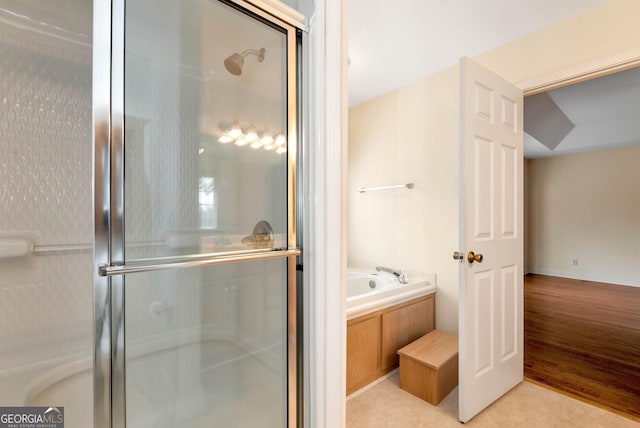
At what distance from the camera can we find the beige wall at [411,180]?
2543mm

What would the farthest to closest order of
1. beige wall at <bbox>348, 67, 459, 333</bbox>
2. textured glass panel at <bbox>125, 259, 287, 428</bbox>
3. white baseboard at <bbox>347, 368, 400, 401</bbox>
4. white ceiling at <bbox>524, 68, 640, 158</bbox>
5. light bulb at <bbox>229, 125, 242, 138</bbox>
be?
white ceiling at <bbox>524, 68, 640, 158</bbox>, beige wall at <bbox>348, 67, 459, 333</bbox>, white baseboard at <bbox>347, 368, 400, 401</bbox>, light bulb at <bbox>229, 125, 242, 138</bbox>, textured glass panel at <bbox>125, 259, 287, 428</bbox>

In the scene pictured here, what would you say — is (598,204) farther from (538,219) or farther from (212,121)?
(212,121)

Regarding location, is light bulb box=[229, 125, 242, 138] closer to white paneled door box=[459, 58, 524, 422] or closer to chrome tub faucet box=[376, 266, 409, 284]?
white paneled door box=[459, 58, 524, 422]

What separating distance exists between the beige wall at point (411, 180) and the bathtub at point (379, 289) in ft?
0.42

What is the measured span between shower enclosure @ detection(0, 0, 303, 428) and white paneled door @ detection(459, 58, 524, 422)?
115 centimetres

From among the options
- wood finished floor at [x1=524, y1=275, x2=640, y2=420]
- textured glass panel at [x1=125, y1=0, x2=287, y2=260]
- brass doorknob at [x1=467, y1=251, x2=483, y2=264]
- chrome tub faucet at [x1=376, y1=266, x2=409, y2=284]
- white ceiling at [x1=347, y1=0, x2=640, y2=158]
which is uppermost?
white ceiling at [x1=347, y1=0, x2=640, y2=158]

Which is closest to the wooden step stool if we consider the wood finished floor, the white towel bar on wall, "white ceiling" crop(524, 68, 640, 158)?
the wood finished floor

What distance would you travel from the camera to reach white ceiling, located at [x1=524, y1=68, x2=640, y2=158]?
8.99 feet

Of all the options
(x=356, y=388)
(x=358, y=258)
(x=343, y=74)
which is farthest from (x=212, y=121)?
(x=358, y=258)

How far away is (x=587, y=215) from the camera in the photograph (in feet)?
18.1

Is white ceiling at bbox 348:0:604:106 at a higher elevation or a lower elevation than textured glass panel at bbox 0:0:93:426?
higher

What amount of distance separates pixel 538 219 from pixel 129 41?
24.4 ft

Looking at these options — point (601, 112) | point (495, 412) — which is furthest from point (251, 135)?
point (601, 112)

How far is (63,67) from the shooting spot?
1.00 m
